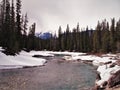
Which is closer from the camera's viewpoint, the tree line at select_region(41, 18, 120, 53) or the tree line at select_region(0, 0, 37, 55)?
the tree line at select_region(0, 0, 37, 55)

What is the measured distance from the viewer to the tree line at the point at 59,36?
63.0m

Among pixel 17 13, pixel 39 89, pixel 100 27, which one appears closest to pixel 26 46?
pixel 17 13

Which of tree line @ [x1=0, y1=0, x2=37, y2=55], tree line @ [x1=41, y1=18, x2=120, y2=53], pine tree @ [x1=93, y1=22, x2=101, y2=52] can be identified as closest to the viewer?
tree line @ [x1=0, y1=0, x2=37, y2=55]

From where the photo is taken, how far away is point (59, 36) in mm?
144375

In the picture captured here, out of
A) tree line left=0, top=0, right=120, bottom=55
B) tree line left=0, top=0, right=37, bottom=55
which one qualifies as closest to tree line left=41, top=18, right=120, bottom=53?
tree line left=0, top=0, right=120, bottom=55

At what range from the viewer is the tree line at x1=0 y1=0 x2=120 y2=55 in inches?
2480

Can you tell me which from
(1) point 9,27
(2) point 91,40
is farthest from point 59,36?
(1) point 9,27

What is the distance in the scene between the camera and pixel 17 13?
3039 inches

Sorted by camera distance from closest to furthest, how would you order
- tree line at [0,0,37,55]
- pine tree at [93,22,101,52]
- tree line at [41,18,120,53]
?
1. tree line at [0,0,37,55]
2. tree line at [41,18,120,53]
3. pine tree at [93,22,101,52]

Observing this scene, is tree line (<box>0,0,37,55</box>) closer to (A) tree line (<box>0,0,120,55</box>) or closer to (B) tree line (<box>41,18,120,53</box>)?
(A) tree line (<box>0,0,120,55</box>)

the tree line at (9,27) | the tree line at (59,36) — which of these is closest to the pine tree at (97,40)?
the tree line at (59,36)

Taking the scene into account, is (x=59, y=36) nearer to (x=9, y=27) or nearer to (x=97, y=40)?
(x=97, y=40)

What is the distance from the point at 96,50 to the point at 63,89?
81.6m

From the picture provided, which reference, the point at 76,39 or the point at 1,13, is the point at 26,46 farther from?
the point at 76,39
